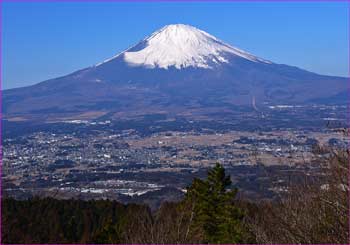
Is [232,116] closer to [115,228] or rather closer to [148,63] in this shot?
[115,228]

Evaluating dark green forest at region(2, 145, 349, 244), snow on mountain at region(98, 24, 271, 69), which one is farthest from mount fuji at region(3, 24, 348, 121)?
dark green forest at region(2, 145, 349, 244)

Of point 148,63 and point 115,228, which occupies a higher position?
point 148,63

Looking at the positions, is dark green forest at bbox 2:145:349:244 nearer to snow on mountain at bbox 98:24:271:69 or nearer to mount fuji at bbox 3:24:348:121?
mount fuji at bbox 3:24:348:121

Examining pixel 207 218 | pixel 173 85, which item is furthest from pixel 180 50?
pixel 207 218

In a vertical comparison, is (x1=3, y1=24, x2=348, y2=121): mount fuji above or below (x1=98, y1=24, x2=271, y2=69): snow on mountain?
below

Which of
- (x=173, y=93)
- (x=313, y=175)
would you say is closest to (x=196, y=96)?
(x=173, y=93)

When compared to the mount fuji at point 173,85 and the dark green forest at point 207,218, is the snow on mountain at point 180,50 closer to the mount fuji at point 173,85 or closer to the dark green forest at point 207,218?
the mount fuji at point 173,85
